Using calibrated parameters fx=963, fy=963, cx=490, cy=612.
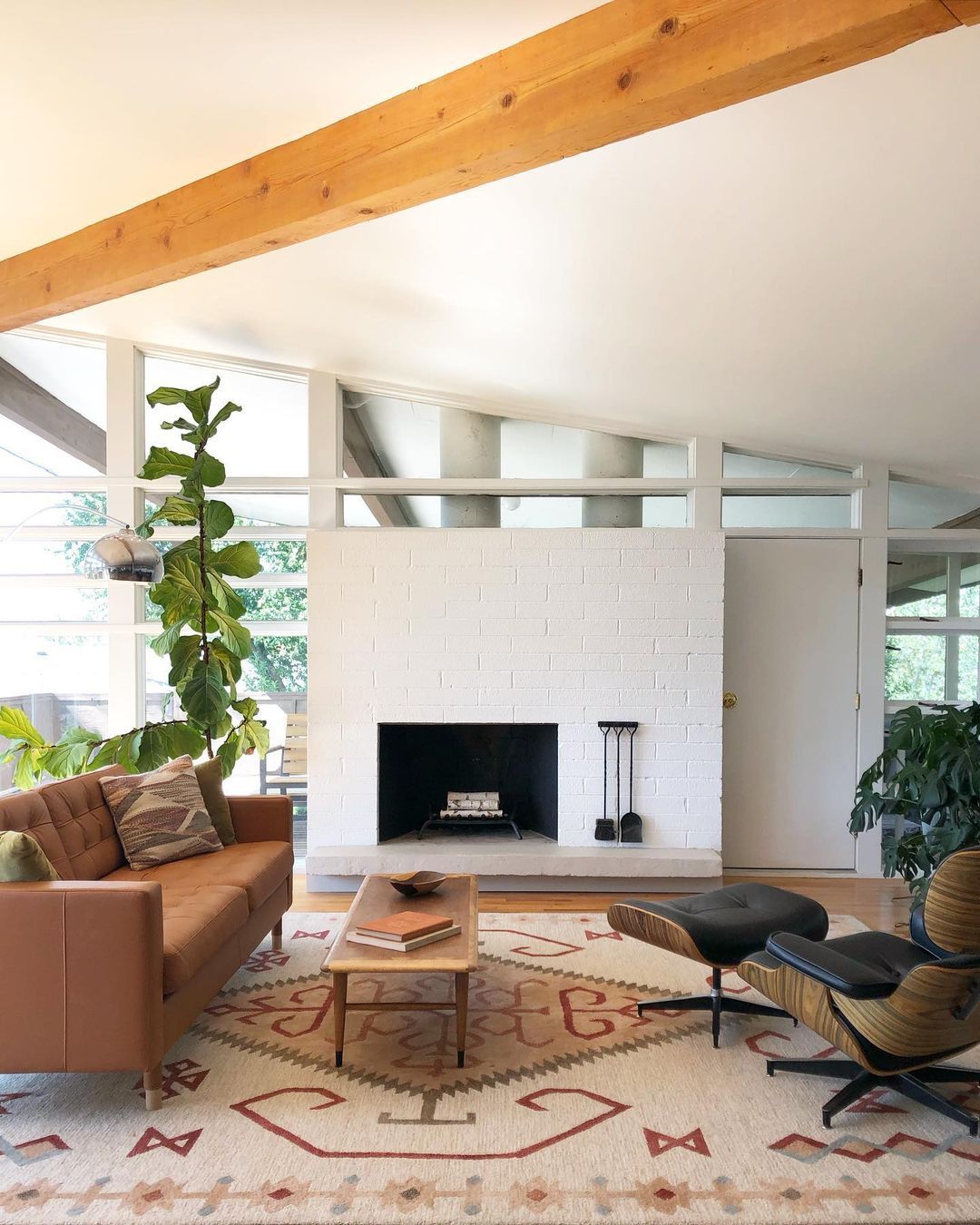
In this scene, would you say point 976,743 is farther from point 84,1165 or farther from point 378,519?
point 84,1165

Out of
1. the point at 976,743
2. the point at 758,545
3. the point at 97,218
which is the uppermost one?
the point at 97,218

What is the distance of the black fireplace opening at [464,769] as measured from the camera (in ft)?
18.1

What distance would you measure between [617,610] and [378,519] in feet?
4.83

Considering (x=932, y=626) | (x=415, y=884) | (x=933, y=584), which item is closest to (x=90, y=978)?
(x=415, y=884)

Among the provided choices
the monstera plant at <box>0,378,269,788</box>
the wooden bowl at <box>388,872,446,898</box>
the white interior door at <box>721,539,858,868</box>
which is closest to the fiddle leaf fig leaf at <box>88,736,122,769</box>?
the monstera plant at <box>0,378,269,788</box>

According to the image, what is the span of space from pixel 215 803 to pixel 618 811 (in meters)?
2.19

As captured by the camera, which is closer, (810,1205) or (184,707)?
(810,1205)

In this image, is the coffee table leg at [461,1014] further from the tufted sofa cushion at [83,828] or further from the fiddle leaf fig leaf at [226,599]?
the fiddle leaf fig leaf at [226,599]

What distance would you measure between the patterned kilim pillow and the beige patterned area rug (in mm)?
653

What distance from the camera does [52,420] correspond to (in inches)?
227

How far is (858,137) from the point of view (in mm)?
2404

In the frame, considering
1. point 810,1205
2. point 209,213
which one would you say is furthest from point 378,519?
point 810,1205

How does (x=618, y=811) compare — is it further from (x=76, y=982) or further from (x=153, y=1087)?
(x=76, y=982)

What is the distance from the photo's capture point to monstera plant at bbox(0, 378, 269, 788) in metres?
4.88
